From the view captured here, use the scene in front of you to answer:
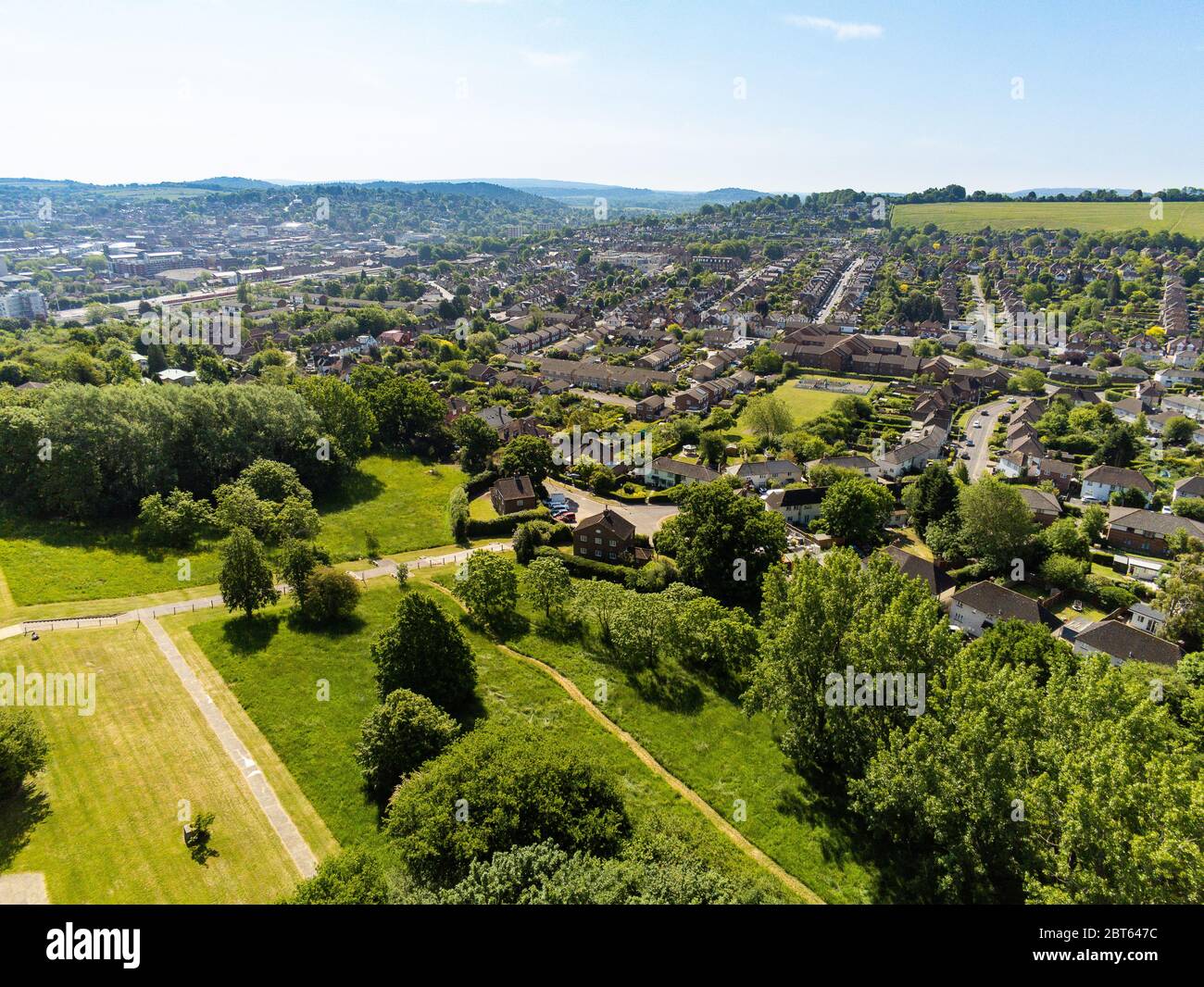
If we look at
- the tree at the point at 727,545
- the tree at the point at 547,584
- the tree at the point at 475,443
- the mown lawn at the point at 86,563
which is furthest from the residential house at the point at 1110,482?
the mown lawn at the point at 86,563

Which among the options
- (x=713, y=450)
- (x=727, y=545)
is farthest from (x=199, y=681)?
(x=713, y=450)

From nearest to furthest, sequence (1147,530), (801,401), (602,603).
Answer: (602,603) < (1147,530) < (801,401)

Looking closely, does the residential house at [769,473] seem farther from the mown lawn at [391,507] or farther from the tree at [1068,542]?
the mown lawn at [391,507]

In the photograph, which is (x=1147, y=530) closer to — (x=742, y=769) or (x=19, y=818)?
(x=742, y=769)

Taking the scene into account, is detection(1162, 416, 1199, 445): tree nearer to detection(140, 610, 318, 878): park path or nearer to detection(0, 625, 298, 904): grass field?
detection(140, 610, 318, 878): park path

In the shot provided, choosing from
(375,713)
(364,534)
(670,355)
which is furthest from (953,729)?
(670,355)
